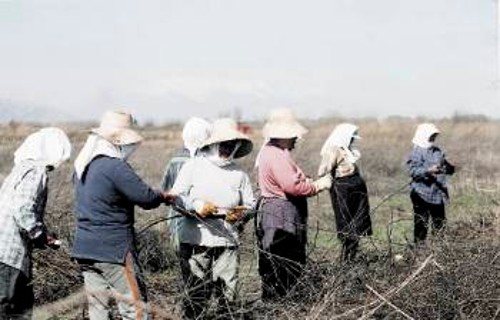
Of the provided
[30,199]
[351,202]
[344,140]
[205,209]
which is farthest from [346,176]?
[30,199]

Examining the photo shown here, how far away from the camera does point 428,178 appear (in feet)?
29.0

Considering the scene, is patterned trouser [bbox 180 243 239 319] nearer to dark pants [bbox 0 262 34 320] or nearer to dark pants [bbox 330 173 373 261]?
dark pants [bbox 0 262 34 320]

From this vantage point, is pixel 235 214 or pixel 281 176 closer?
pixel 235 214

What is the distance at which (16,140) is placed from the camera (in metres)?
23.6

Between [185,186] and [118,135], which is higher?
[118,135]

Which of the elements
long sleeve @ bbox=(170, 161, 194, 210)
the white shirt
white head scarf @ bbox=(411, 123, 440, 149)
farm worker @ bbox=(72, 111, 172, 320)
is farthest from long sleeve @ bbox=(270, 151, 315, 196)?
white head scarf @ bbox=(411, 123, 440, 149)

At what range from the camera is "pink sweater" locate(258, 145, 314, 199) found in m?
5.99

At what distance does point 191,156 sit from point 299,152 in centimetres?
→ 1896

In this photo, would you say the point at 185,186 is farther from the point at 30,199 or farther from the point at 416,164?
the point at 416,164

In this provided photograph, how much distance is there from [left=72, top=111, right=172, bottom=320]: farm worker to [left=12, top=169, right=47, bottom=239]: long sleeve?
231mm

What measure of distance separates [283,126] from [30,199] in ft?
6.58

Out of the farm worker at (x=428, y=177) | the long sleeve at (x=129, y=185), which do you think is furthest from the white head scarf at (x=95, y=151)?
the farm worker at (x=428, y=177)

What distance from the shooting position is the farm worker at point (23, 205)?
488cm

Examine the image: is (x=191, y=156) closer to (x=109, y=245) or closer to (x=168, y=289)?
(x=168, y=289)
